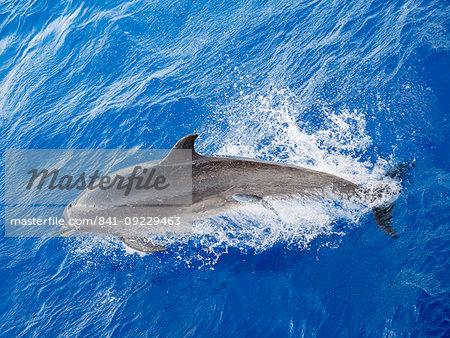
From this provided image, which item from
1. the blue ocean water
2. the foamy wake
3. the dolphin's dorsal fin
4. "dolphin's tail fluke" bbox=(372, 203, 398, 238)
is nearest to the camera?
the dolphin's dorsal fin

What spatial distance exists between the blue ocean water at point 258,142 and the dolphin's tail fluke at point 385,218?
24cm

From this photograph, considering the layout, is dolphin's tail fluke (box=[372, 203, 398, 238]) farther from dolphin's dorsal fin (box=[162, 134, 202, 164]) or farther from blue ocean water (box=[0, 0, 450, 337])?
dolphin's dorsal fin (box=[162, 134, 202, 164])

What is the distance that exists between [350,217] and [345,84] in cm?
427

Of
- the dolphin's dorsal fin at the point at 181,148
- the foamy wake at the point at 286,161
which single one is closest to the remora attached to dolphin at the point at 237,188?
the dolphin's dorsal fin at the point at 181,148

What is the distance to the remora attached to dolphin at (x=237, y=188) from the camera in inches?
265

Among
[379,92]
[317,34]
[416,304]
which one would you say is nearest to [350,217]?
[416,304]

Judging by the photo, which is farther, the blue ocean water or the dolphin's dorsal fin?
the blue ocean water

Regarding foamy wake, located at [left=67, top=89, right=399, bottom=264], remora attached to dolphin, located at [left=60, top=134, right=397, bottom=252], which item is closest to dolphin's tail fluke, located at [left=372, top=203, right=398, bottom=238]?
remora attached to dolphin, located at [left=60, top=134, right=397, bottom=252]

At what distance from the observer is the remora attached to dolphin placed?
22.0 feet

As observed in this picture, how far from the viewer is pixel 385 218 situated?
6.93m

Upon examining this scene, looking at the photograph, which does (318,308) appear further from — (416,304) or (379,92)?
(379,92)

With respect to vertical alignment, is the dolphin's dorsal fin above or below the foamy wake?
above

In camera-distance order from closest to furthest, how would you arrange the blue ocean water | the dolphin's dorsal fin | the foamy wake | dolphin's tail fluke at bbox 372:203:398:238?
the dolphin's dorsal fin → the blue ocean water → dolphin's tail fluke at bbox 372:203:398:238 → the foamy wake

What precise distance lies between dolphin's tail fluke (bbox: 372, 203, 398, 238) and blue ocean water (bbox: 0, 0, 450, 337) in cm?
24
